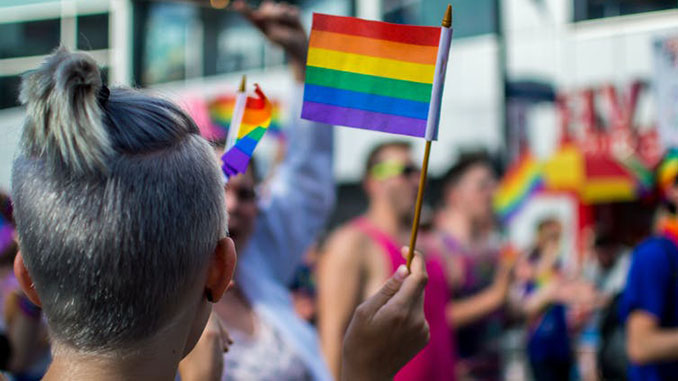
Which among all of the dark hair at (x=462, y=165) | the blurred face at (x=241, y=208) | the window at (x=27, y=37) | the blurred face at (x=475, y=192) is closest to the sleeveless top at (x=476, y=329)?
the blurred face at (x=475, y=192)

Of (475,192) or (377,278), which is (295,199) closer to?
(377,278)

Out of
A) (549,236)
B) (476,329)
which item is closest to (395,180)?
(476,329)

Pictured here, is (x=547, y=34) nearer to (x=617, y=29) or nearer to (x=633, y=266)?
(x=617, y=29)

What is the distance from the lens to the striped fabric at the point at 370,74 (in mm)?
1358

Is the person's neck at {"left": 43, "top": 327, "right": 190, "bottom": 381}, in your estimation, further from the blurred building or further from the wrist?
the blurred building

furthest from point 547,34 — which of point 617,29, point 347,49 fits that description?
point 347,49

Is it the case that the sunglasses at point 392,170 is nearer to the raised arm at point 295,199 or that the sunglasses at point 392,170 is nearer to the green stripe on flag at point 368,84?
the raised arm at point 295,199

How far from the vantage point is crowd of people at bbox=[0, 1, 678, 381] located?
1.02 meters

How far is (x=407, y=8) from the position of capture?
1249 centimetres

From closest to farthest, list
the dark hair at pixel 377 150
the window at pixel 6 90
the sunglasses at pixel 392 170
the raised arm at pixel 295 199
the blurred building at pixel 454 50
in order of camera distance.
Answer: the raised arm at pixel 295 199 → the sunglasses at pixel 392 170 → the dark hair at pixel 377 150 → the blurred building at pixel 454 50 → the window at pixel 6 90

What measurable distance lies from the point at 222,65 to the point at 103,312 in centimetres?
1436

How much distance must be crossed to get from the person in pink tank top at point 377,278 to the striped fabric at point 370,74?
1.75 m

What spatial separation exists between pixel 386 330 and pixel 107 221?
0.43 m

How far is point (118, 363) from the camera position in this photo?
3.38 ft
